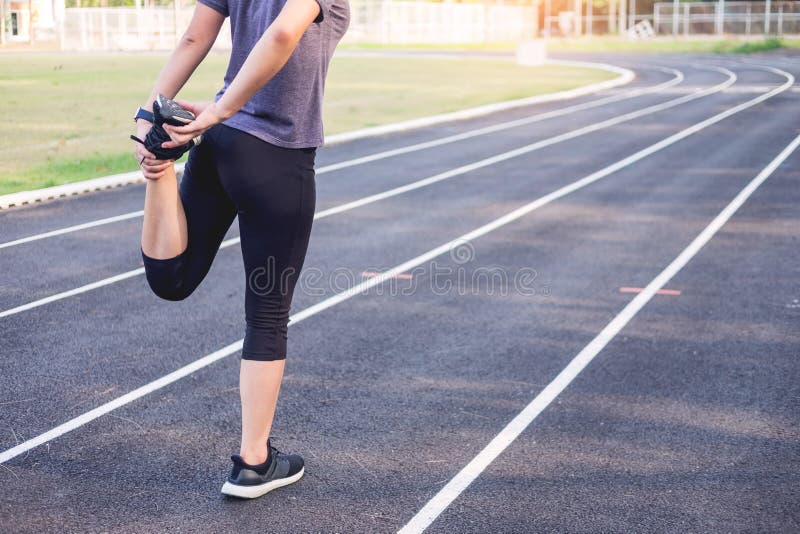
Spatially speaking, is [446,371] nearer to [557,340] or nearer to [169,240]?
[557,340]

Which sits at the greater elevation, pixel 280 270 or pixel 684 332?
pixel 280 270

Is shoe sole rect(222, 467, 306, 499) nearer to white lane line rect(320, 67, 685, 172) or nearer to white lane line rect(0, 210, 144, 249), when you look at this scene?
white lane line rect(0, 210, 144, 249)

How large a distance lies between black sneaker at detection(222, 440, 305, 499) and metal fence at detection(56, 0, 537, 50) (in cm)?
885

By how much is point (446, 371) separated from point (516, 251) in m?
3.46

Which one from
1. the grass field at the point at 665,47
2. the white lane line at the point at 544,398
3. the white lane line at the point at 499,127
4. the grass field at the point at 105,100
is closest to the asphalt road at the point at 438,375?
the white lane line at the point at 544,398

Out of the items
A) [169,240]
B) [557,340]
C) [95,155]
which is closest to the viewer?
[169,240]

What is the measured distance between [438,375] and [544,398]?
64cm

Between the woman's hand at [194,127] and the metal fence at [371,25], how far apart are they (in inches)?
354

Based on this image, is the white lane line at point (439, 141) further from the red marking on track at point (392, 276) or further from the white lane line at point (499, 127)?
the red marking on track at point (392, 276)

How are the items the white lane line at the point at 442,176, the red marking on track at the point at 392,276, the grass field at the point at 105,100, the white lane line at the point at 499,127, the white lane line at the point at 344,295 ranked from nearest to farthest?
the white lane line at the point at 344,295 < the white lane line at the point at 442,176 < the red marking on track at the point at 392,276 < the grass field at the point at 105,100 < the white lane line at the point at 499,127

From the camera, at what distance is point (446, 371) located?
5.43 metres

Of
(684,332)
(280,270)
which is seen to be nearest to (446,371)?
(684,332)

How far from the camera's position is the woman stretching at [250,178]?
10.8ft

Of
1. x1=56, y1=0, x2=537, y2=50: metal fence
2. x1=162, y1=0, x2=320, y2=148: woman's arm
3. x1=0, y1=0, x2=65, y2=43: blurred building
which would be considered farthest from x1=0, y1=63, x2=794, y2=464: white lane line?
x1=0, y1=0, x2=65, y2=43: blurred building
